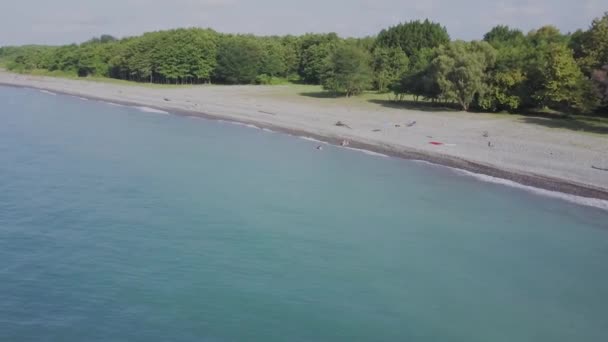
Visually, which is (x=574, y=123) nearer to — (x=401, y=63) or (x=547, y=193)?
(x=547, y=193)

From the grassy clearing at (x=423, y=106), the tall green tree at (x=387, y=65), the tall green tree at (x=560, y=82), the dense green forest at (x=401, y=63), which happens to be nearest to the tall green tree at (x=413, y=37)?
the dense green forest at (x=401, y=63)

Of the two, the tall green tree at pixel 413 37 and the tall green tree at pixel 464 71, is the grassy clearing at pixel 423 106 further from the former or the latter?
the tall green tree at pixel 413 37

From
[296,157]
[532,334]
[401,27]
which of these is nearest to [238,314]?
[532,334]

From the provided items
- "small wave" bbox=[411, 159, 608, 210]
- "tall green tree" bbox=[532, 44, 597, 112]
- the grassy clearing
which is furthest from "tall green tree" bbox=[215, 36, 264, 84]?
"small wave" bbox=[411, 159, 608, 210]

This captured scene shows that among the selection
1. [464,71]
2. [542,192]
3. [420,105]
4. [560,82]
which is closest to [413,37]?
[420,105]

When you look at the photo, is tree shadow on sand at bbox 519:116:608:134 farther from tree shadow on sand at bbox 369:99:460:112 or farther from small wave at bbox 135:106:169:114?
small wave at bbox 135:106:169:114
